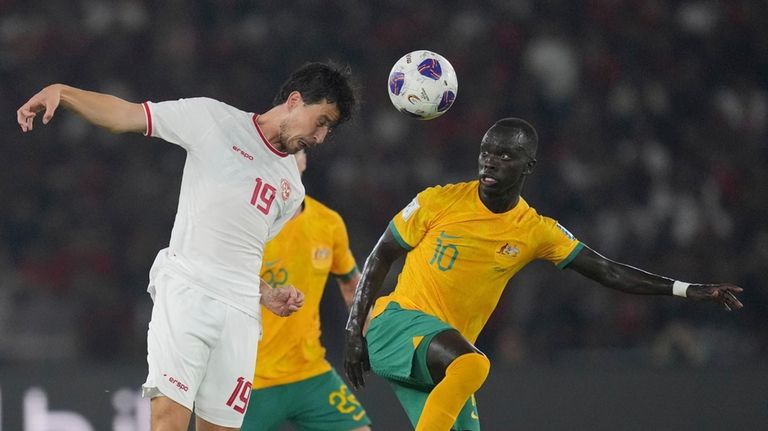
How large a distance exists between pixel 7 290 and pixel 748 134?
675 cm

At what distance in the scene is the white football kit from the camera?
4.40m

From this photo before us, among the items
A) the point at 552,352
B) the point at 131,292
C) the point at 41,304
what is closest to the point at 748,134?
the point at 552,352

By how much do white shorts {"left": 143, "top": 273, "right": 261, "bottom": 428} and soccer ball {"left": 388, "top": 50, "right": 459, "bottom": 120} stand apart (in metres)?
1.39

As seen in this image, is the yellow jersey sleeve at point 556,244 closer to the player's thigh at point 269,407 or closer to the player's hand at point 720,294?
the player's hand at point 720,294

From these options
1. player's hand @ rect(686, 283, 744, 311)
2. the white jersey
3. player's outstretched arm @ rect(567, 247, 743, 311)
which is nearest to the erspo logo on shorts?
the white jersey

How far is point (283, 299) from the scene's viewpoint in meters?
4.70

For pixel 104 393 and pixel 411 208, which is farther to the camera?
pixel 104 393

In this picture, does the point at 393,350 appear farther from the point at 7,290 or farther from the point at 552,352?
the point at 7,290

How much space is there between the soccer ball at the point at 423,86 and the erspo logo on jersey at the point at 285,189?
901 millimetres

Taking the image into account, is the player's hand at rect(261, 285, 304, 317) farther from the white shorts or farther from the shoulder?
the shoulder

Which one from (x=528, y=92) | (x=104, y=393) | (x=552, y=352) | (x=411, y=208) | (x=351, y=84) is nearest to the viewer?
(x=351, y=84)

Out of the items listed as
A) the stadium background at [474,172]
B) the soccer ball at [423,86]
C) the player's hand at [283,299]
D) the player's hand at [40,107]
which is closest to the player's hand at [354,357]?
the player's hand at [283,299]

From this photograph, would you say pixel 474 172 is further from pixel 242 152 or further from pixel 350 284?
pixel 242 152

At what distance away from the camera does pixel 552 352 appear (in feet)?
29.0
